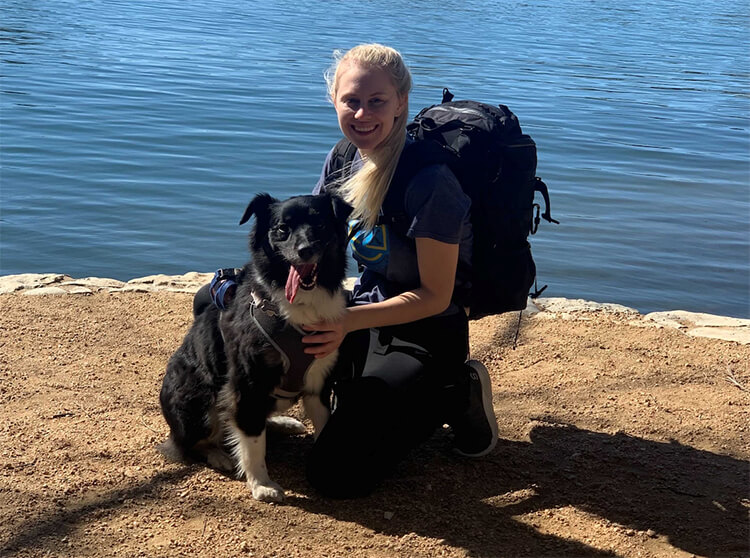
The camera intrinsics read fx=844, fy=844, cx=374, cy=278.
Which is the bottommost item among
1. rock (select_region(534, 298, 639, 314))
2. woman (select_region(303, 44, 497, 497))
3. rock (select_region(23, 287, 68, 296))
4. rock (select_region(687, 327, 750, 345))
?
rock (select_region(687, 327, 750, 345))

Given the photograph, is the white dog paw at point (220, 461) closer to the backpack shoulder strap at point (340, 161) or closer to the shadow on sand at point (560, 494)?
the shadow on sand at point (560, 494)

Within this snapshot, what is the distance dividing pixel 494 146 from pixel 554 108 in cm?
1441

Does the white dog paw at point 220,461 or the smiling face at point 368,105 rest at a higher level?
the smiling face at point 368,105

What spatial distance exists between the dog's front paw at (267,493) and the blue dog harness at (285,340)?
0.46m

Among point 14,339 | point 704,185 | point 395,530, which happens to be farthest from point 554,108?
point 395,530

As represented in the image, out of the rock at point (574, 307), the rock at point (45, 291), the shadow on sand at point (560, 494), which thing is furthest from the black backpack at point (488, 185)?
the rock at point (45, 291)

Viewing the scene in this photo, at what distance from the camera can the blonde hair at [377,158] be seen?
12.9 ft

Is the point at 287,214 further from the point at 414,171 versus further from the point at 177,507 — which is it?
the point at 177,507

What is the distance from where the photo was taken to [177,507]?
380 cm

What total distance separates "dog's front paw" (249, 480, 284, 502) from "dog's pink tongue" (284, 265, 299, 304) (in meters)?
0.89

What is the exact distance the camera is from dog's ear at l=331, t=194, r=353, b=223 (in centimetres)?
384

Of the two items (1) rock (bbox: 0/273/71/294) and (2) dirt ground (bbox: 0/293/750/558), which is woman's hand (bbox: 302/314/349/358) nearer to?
(2) dirt ground (bbox: 0/293/750/558)

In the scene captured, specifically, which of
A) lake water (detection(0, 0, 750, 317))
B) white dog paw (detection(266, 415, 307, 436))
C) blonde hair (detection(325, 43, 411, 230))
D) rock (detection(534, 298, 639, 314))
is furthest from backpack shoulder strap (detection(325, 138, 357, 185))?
lake water (detection(0, 0, 750, 317))

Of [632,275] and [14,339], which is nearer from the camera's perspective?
[14,339]
